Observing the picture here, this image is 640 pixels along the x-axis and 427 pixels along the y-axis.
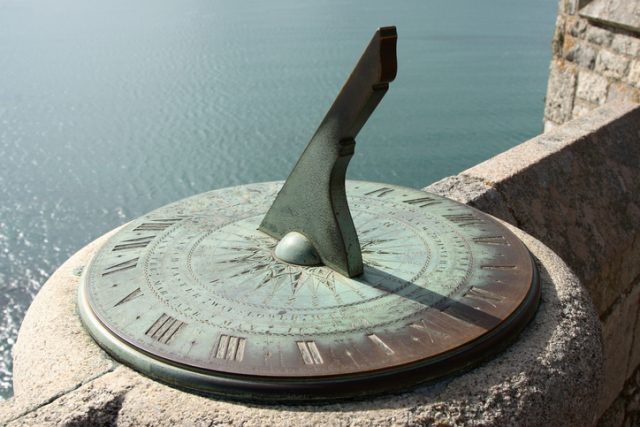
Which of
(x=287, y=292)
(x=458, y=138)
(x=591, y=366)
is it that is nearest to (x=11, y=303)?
(x=287, y=292)

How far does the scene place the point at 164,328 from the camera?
53.8 inches

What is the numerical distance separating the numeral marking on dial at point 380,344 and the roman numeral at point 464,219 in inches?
22.8

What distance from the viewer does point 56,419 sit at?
4.01 ft

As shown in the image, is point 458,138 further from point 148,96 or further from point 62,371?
point 62,371

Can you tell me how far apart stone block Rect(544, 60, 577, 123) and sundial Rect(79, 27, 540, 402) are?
2.31 m

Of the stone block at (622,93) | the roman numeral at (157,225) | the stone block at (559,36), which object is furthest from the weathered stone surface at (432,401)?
the stone block at (559,36)

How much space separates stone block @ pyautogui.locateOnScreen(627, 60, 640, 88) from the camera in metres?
3.36

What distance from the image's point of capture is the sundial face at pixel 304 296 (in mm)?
1272

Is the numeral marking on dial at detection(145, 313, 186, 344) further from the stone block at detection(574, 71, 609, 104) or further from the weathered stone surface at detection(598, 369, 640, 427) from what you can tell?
the stone block at detection(574, 71, 609, 104)

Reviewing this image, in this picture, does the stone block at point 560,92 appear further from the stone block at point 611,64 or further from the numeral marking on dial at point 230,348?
the numeral marking on dial at point 230,348

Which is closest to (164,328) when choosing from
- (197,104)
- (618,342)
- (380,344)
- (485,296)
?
(380,344)

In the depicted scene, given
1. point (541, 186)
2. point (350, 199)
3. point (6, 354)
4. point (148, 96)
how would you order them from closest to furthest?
point (350, 199), point (541, 186), point (6, 354), point (148, 96)

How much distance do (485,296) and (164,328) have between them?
652 millimetres

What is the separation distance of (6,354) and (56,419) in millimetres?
1869
